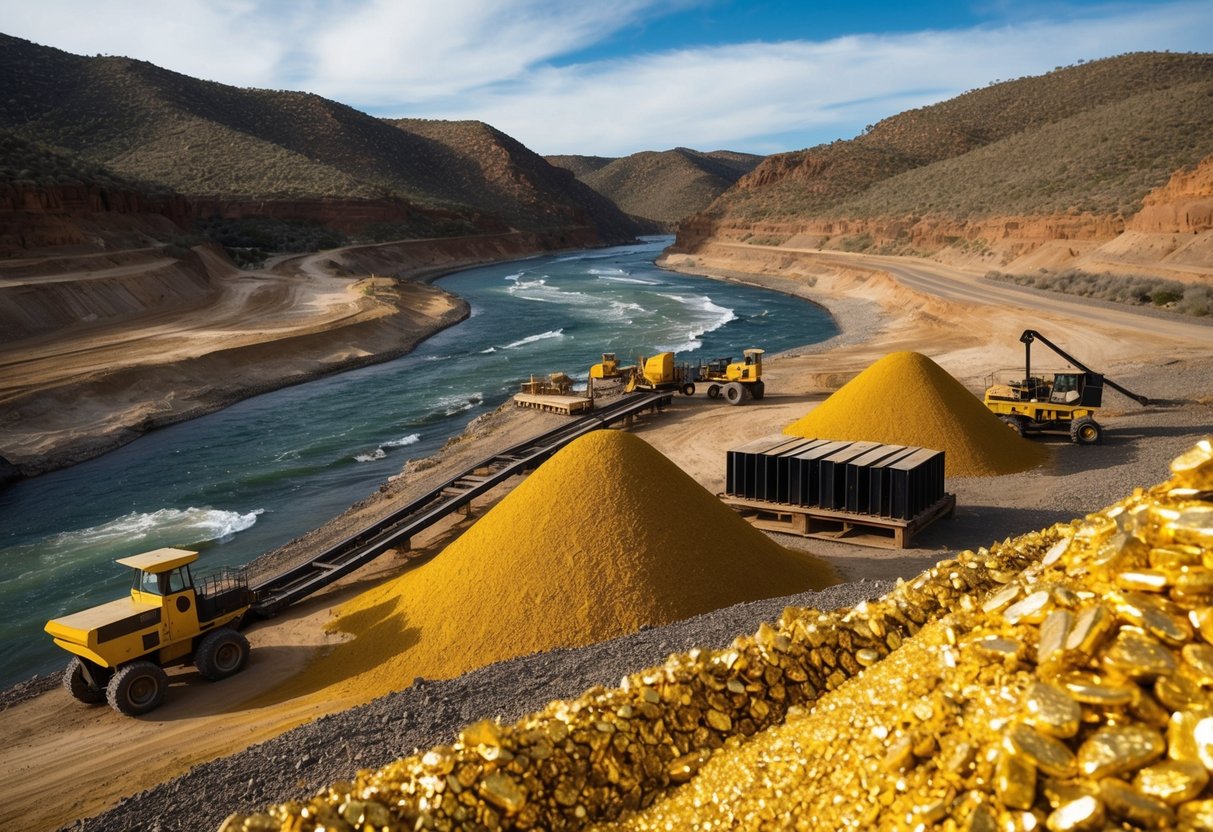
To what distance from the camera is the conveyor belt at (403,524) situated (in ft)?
47.2

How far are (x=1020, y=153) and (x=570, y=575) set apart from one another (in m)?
81.8

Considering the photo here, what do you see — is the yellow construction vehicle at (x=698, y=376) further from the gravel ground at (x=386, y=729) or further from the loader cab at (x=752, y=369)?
the gravel ground at (x=386, y=729)

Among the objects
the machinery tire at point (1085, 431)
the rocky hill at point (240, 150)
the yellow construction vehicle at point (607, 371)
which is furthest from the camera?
the rocky hill at point (240, 150)

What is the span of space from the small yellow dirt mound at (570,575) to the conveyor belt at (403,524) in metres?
A: 1.94

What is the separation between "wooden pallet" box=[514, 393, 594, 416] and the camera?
88.4 feet

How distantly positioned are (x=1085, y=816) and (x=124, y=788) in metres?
9.36

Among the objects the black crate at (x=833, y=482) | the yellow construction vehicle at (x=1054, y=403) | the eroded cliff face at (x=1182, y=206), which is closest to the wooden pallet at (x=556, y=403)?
the yellow construction vehicle at (x=1054, y=403)

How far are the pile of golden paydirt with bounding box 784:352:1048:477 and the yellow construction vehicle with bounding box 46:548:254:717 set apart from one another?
12243 millimetres

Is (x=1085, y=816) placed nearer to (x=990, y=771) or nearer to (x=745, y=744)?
(x=990, y=771)

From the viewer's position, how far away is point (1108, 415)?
2231 cm

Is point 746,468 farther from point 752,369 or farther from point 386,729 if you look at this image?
point 752,369

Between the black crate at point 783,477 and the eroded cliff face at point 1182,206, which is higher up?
the eroded cliff face at point 1182,206

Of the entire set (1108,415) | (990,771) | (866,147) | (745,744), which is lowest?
(1108,415)

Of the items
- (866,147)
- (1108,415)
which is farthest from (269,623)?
(866,147)
